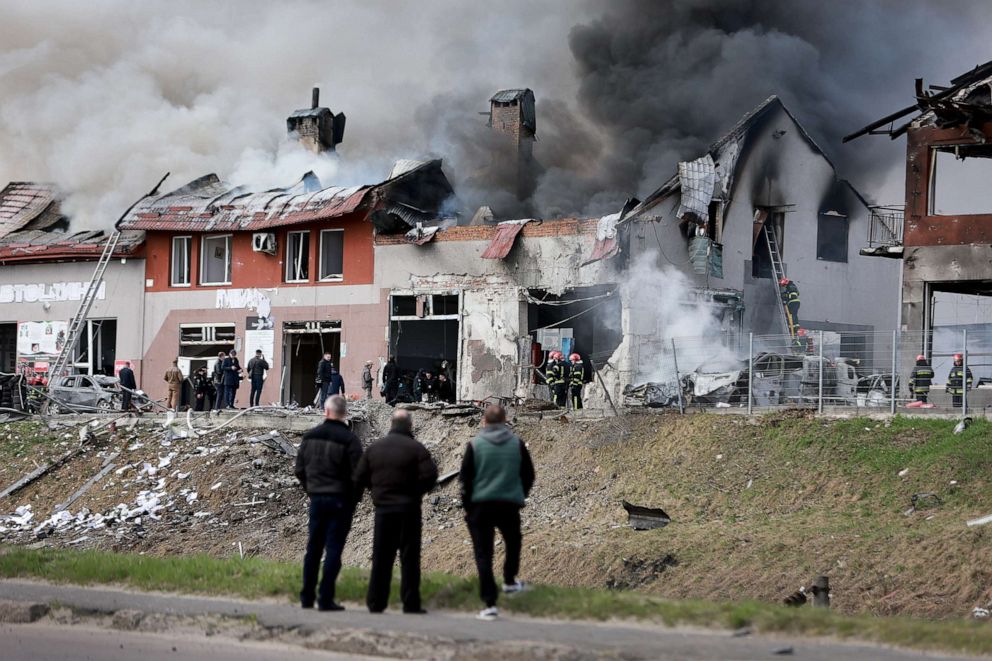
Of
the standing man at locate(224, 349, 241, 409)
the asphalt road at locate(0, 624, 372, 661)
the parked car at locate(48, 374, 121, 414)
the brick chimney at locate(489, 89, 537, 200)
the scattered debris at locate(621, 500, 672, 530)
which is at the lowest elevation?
the scattered debris at locate(621, 500, 672, 530)

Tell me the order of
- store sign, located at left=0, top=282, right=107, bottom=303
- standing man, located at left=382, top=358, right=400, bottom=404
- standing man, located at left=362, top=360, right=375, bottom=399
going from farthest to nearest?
store sign, located at left=0, top=282, right=107, bottom=303
standing man, located at left=362, top=360, right=375, bottom=399
standing man, located at left=382, top=358, right=400, bottom=404

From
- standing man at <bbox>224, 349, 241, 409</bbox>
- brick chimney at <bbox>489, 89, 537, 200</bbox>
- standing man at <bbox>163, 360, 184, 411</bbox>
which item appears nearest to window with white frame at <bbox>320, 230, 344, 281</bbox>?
standing man at <bbox>163, 360, 184, 411</bbox>

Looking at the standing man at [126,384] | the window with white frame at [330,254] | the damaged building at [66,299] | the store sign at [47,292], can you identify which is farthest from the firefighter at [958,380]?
the store sign at [47,292]

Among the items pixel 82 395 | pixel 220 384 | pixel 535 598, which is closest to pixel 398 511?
pixel 535 598

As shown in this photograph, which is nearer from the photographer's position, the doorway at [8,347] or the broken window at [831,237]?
the broken window at [831,237]

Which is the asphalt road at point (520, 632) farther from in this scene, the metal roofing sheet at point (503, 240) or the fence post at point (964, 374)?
the metal roofing sheet at point (503, 240)

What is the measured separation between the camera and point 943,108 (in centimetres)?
2811

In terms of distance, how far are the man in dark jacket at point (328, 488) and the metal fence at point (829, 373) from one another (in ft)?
44.2

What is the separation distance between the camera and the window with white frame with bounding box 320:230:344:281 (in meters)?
37.7

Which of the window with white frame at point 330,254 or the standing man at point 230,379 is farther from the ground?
the window with white frame at point 330,254

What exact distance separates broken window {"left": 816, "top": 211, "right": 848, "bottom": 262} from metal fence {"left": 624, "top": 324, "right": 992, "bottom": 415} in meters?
14.1

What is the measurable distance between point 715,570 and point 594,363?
15110 millimetres

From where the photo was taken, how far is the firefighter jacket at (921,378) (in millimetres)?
22312

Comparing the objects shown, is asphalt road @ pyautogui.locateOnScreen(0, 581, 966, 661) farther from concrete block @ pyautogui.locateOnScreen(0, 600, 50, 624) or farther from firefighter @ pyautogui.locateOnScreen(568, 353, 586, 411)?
firefighter @ pyautogui.locateOnScreen(568, 353, 586, 411)
